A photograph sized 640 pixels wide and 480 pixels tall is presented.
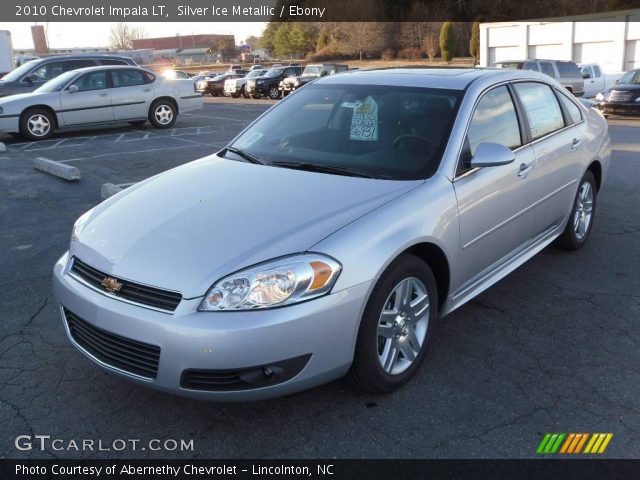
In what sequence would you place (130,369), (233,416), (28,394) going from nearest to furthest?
(130,369)
(233,416)
(28,394)

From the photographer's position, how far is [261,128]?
446cm

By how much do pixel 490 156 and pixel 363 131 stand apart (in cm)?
83

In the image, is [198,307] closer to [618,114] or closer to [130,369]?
[130,369]

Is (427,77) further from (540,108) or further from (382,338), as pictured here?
(382,338)

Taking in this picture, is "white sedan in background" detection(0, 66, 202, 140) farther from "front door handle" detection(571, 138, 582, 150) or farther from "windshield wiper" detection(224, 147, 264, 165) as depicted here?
"front door handle" detection(571, 138, 582, 150)

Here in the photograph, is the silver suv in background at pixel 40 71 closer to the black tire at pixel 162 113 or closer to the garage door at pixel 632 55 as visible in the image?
the black tire at pixel 162 113

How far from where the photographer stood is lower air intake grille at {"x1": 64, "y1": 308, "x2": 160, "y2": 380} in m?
2.76

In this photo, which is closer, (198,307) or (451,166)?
(198,307)

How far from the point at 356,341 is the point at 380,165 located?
3.89 ft

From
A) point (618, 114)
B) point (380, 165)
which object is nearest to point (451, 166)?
point (380, 165)

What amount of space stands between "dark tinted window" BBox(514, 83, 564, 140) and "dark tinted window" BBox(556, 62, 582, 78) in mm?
16566

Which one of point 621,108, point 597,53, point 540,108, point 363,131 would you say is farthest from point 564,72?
point 363,131

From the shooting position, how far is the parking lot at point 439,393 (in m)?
2.87

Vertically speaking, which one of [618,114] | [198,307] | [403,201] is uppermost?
[403,201]
